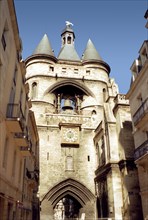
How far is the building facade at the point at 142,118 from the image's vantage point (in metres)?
13.7

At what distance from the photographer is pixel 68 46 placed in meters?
38.3

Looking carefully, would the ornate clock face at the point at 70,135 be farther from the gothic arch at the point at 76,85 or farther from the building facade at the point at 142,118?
the building facade at the point at 142,118

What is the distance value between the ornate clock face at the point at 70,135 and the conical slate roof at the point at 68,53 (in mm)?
12632

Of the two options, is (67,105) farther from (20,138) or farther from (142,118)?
(20,138)

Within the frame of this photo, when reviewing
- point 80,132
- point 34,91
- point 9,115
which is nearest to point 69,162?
point 80,132

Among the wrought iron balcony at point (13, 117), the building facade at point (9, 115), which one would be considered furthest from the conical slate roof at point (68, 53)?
the wrought iron balcony at point (13, 117)

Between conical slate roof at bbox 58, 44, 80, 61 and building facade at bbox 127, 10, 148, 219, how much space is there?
754 inches

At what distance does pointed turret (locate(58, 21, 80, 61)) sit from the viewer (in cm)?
3497

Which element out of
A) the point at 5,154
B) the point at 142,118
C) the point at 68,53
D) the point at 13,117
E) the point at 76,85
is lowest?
the point at 5,154

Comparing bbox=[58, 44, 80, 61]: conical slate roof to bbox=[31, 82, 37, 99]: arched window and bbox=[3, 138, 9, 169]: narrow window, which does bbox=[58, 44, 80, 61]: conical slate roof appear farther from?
bbox=[3, 138, 9, 169]: narrow window

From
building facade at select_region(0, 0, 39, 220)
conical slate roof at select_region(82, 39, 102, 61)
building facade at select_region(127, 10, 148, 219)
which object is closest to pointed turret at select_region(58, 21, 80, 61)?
conical slate roof at select_region(82, 39, 102, 61)

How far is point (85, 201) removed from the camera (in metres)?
23.7

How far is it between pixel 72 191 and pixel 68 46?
77.9 feet

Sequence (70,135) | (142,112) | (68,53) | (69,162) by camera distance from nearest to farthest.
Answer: (142,112) < (69,162) < (70,135) < (68,53)
